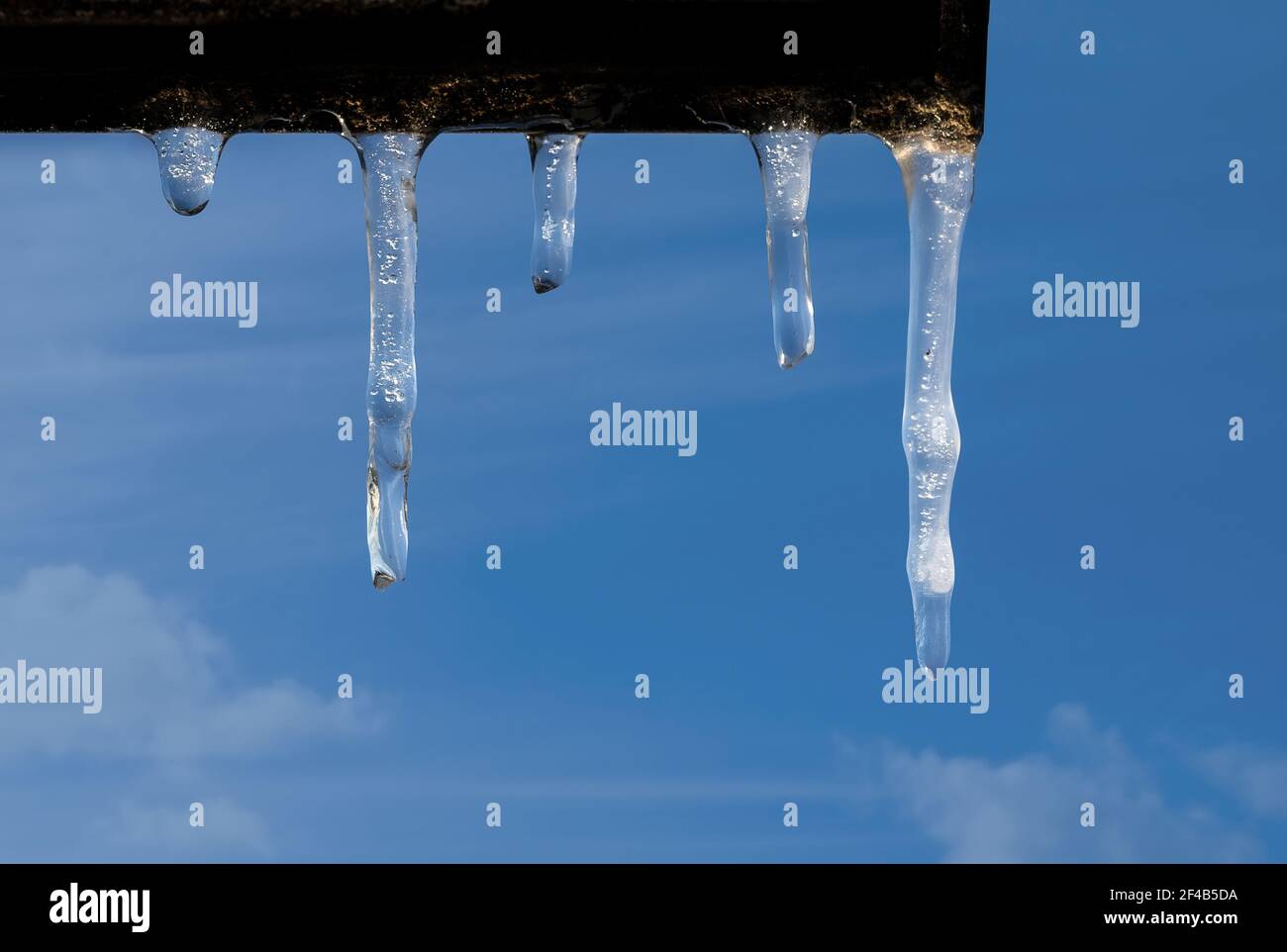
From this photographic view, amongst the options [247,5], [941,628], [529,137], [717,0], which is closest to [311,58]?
[247,5]

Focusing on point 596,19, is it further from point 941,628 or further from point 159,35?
point 941,628

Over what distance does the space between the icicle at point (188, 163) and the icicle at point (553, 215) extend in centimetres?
77

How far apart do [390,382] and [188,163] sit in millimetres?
784

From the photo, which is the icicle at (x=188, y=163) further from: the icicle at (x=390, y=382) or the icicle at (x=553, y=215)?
the icicle at (x=553, y=215)

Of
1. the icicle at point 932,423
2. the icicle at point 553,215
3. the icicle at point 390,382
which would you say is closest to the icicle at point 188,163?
the icicle at point 390,382

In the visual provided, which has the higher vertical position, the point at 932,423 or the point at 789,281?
the point at 789,281

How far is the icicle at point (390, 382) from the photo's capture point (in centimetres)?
349

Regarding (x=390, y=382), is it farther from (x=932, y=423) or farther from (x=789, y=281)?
(x=932, y=423)

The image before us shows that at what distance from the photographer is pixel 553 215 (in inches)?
145

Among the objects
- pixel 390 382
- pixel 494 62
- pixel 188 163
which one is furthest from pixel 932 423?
pixel 188 163

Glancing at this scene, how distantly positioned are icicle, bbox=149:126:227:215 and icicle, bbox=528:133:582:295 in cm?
77

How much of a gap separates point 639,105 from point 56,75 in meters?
1.13

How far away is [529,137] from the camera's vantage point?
3.00 m

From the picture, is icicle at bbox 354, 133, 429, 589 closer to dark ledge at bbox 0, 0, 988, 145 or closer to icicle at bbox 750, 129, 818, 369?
dark ledge at bbox 0, 0, 988, 145
